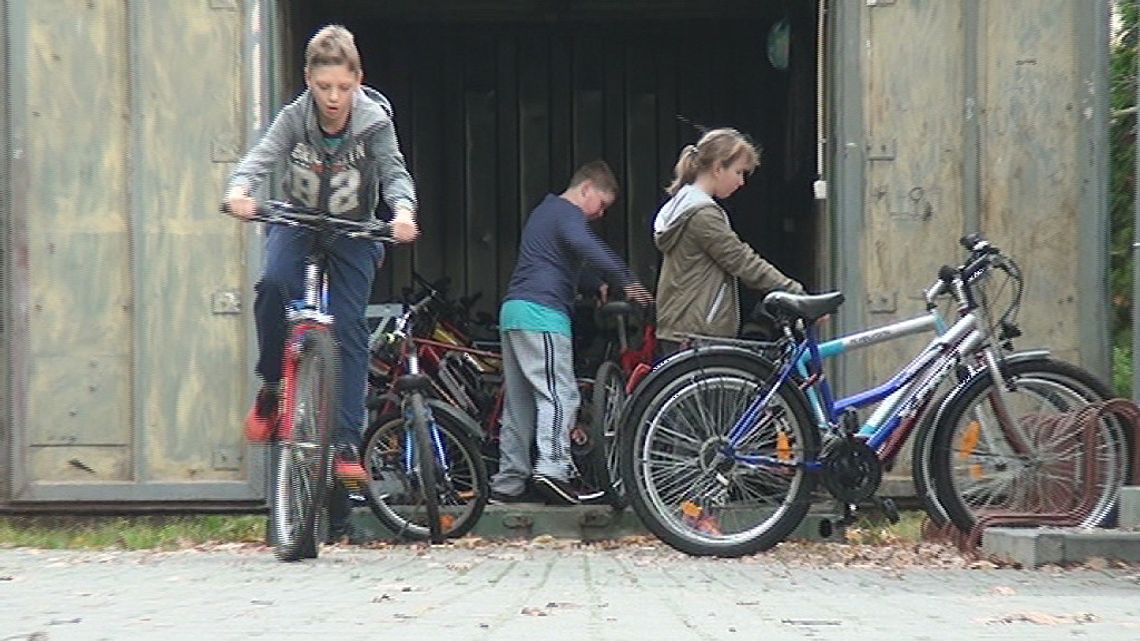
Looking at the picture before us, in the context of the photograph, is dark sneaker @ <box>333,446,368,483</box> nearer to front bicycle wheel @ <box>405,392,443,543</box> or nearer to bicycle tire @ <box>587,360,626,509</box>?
front bicycle wheel @ <box>405,392,443,543</box>

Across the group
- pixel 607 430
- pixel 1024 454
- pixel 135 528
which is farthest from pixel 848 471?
pixel 135 528

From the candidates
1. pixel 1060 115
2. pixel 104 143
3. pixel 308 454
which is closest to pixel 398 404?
pixel 104 143

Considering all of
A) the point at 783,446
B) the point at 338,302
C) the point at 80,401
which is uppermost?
the point at 338,302

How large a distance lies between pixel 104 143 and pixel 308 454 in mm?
2941

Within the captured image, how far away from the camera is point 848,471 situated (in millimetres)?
7289

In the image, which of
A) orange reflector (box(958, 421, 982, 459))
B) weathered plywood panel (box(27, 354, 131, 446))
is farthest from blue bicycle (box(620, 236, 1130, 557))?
weathered plywood panel (box(27, 354, 131, 446))

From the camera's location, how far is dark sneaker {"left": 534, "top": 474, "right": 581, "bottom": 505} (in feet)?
29.8

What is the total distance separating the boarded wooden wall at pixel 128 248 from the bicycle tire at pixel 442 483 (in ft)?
1.97

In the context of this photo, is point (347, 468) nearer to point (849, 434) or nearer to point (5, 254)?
point (849, 434)

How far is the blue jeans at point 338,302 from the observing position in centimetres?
660

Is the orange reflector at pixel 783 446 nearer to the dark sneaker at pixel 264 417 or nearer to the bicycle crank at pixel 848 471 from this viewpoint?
the bicycle crank at pixel 848 471

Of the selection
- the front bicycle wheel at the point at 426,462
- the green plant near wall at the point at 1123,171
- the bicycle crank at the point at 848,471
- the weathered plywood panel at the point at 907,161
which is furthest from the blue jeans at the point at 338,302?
the green plant near wall at the point at 1123,171

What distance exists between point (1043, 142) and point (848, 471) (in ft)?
7.18

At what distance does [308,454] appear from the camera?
6453mm
